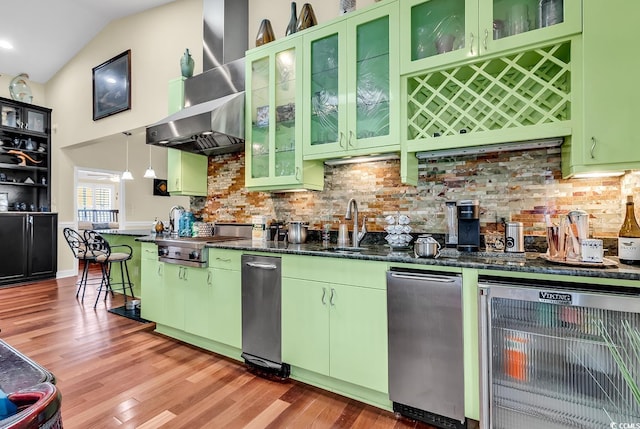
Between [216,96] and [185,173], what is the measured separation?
92cm

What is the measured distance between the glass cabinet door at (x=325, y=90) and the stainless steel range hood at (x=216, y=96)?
0.76 metres

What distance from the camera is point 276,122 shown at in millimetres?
2846

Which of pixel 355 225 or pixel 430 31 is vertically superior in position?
pixel 430 31

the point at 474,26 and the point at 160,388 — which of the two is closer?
the point at 474,26

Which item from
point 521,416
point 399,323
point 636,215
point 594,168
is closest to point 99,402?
point 399,323

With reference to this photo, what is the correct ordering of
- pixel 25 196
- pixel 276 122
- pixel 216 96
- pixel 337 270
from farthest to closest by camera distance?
pixel 25 196, pixel 216 96, pixel 276 122, pixel 337 270

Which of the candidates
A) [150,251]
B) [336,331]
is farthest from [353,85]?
[150,251]

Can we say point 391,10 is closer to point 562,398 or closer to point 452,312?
point 452,312

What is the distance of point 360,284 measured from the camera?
198cm

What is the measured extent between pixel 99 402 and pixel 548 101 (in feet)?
11.2

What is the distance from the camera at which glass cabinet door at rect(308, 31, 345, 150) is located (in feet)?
8.23

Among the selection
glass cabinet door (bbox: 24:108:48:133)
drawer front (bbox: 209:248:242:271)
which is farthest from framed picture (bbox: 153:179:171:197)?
drawer front (bbox: 209:248:242:271)

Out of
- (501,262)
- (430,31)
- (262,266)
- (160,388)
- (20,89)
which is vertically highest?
(20,89)

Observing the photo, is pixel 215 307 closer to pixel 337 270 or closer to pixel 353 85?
pixel 337 270
